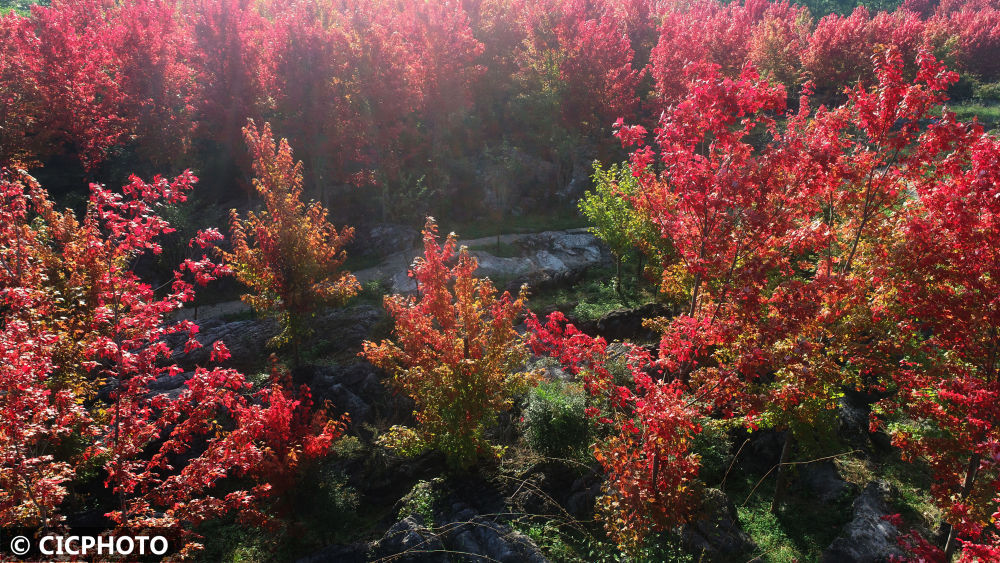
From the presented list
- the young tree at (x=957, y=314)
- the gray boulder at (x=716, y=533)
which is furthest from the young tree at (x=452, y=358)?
the young tree at (x=957, y=314)

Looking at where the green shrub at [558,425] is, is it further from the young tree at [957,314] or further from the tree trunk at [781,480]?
the young tree at [957,314]

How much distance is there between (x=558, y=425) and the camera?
29.3 ft

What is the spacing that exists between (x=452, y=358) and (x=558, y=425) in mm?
2472

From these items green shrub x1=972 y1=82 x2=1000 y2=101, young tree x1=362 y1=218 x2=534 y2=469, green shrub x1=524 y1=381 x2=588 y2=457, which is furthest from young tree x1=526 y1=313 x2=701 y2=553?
green shrub x1=972 y1=82 x2=1000 y2=101

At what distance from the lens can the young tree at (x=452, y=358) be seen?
322 inches

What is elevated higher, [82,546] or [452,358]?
[452,358]

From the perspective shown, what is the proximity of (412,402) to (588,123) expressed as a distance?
17.4 meters

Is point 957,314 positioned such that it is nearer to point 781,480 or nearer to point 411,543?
point 781,480

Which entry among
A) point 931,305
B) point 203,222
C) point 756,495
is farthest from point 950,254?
point 203,222

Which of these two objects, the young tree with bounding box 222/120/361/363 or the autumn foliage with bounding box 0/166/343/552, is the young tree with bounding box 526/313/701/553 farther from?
the young tree with bounding box 222/120/361/363

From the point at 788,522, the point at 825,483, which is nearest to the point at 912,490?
the point at 825,483

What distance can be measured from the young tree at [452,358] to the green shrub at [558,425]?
0.70m

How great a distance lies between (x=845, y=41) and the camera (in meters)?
27.5

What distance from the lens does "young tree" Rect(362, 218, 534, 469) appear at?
818cm
